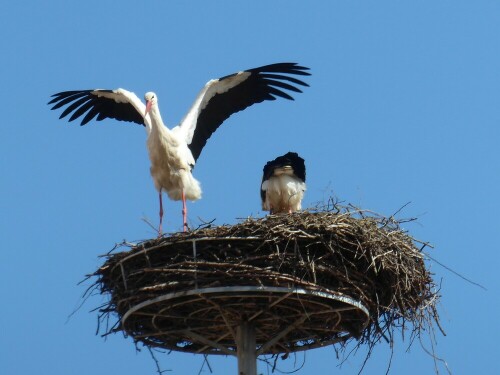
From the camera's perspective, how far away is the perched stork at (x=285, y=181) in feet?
42.9

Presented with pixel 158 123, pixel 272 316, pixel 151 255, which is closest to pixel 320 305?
pixel 272 316

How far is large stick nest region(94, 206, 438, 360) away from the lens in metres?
10.1

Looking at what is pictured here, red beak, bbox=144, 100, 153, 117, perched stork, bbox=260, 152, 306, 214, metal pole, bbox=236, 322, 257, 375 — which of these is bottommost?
metal pole, bbox=236, 322, 257, 375

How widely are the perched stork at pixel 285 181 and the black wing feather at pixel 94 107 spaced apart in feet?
6.49

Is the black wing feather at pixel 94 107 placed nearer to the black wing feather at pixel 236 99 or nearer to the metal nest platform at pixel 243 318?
the black wing feather at pixel 236 99

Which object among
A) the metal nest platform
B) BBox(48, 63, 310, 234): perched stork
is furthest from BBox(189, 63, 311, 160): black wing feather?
the metal nest platform

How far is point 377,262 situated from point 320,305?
0.56m

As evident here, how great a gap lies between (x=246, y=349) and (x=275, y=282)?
0.86 meters

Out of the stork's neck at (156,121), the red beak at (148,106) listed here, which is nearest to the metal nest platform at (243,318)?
the stork's neck at (156,121)

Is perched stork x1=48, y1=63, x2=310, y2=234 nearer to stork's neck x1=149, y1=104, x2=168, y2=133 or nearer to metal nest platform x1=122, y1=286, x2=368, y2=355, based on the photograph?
stork's neck x1=149, y1=104, x2=168, y2=133

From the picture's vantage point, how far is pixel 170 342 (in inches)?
438

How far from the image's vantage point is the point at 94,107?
48.4ft

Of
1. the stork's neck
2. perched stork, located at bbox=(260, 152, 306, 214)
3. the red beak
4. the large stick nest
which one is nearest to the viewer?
the large stick nest

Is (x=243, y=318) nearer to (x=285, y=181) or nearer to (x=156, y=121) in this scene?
(x=285, y=181)
